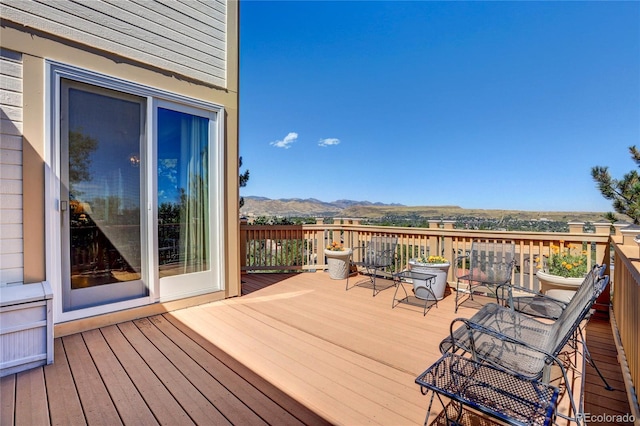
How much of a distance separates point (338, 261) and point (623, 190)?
781 centimetres

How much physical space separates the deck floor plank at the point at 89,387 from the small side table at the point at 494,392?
176 cm

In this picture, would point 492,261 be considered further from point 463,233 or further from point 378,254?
point 378,254

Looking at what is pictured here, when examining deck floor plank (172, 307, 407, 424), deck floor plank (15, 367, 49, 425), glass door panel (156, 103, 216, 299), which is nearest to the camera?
deck floor plank (15, 367, 49, 425)

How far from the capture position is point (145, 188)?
10.3ft

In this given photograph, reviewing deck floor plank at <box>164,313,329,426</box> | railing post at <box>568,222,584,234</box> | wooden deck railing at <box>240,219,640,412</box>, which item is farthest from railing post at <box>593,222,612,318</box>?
deck floor plank at <box>164,313,329,426</box>

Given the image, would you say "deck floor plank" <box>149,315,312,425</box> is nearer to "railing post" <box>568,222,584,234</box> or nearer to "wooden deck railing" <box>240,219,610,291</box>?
"wooden deck railing" <box>240,219,610,291</box>

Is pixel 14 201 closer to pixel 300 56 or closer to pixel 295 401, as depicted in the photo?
pixel 295 401

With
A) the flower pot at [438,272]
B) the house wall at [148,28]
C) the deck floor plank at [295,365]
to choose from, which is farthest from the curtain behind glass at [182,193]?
the flower pot at [438,272]

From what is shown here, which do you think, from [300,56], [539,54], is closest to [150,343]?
[300,56]

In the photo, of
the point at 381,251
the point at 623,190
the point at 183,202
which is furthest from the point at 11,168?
the point at 623,190

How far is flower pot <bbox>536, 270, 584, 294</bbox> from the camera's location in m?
3.12

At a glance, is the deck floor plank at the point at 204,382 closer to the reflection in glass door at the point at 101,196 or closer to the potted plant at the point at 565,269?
the reflection in glass door at the point at 101,196

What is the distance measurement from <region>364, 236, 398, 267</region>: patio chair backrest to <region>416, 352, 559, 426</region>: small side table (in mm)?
2774

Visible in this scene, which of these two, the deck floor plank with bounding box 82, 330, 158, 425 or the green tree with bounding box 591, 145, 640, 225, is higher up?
the green tree with bounding box 591, 145, 640, 225
